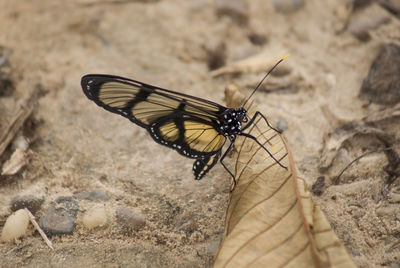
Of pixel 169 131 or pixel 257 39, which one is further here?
pixel 257 39

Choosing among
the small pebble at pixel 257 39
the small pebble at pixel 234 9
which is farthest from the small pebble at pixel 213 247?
the small pebble at pixel 234 9

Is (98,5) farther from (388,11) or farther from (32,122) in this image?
(388,11)

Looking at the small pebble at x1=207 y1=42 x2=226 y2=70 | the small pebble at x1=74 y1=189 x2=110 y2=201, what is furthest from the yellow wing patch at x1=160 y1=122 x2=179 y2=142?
the small pebble at x1=207 y1=42 x2=226 y2=70

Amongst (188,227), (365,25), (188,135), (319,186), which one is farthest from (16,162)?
(365,25)

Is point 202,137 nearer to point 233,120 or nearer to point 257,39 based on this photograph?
point 233,120

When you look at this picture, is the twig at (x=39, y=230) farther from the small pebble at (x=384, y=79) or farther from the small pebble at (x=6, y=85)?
the small pebble at (x=384, y=79)

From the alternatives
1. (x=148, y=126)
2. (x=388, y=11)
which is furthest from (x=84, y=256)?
(x=388, y=11)
